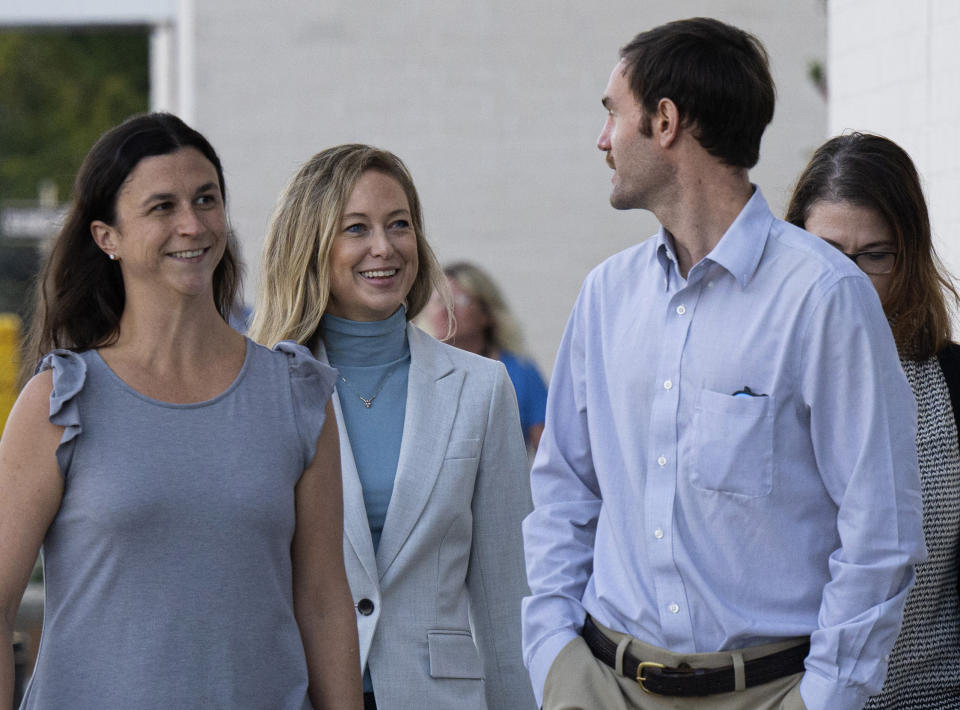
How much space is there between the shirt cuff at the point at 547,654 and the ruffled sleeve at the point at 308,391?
0.59 metres

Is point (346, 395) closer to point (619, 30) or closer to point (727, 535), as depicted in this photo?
point (727, 535)

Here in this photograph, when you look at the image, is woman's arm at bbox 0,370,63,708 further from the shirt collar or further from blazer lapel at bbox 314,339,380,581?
the shirt collar

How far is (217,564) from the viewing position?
96.1 inches

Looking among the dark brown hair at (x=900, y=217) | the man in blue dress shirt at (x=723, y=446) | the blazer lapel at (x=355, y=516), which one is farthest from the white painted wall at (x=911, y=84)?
the blazer lapel at (x=355, y=516)

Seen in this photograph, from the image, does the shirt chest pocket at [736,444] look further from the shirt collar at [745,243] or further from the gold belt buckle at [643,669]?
the gold belt buckle at [643,669]

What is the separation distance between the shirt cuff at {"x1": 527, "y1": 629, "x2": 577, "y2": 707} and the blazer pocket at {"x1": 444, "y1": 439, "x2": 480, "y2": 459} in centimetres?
71

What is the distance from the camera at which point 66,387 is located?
240cm

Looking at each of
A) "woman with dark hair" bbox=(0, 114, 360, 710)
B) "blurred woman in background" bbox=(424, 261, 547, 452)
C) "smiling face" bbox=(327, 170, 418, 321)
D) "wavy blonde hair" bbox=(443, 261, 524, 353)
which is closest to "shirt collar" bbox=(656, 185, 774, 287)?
"woman with dark hair" bbox=(0, 114, 360, 710)

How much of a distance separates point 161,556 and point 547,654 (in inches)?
30.9

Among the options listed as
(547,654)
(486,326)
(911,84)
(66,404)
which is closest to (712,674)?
(547,654)

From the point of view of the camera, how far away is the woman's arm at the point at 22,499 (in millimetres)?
2344

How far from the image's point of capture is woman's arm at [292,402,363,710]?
2619 mm

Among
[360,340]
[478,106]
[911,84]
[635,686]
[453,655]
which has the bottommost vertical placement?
[453,655]

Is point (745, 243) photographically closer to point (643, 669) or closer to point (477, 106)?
point (643, 669)
